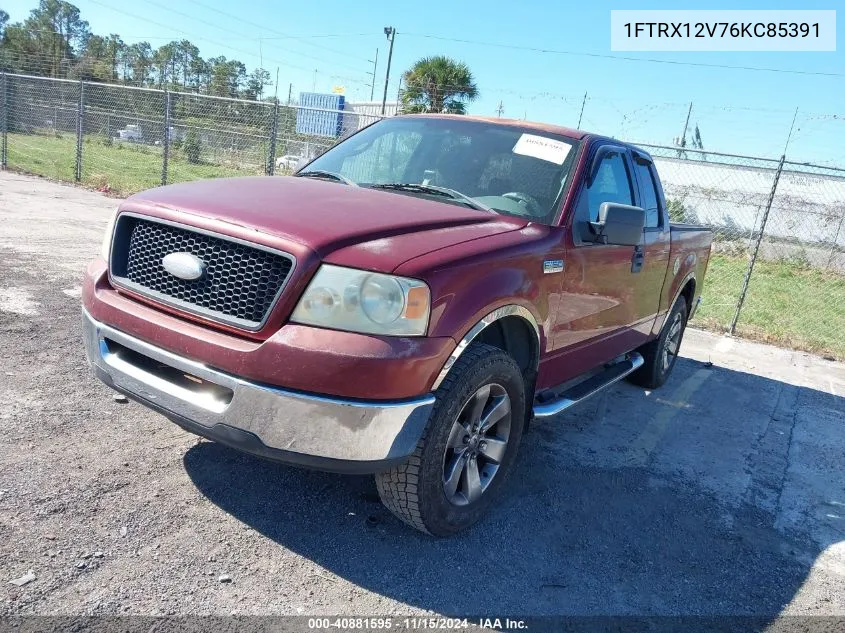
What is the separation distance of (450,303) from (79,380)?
2.72 m

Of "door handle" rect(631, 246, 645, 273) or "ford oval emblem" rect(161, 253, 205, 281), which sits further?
"door handle" rect(631, 246, 645, 273)

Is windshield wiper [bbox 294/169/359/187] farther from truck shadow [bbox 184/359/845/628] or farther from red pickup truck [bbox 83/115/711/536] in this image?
truck shadow [bbox 184/359/845/628]

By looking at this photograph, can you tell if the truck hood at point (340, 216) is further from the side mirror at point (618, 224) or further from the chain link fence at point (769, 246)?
the chain link fence at point (769, 246)

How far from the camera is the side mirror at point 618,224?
11.3 ft

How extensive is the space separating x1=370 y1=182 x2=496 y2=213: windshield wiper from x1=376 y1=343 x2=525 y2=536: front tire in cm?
89

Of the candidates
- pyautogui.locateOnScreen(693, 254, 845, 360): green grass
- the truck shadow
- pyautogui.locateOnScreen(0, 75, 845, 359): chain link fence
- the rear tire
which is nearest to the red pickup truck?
the truck shadow

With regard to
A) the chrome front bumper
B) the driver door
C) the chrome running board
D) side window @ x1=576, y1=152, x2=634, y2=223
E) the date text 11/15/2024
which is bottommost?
the date text 11/15/2024

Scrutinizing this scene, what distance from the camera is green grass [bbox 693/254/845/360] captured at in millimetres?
8547

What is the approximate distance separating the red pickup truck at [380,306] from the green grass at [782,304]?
230 inches

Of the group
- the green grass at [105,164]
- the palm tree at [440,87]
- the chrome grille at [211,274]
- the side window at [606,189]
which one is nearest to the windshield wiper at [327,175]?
the chrome grille at [211,274]

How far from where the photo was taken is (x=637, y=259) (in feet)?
14.2

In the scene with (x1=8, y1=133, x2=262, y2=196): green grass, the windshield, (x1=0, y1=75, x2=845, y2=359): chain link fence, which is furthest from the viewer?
(x1=8, y1=133, x2=262, y2=196): green grass

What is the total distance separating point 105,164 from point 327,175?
594 inches

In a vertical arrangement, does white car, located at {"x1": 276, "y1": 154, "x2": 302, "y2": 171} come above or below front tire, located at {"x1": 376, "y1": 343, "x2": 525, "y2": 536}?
above
